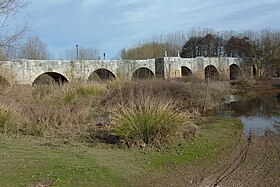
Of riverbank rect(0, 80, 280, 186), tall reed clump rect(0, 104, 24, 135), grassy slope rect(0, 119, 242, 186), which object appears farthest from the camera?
tall reed clump rect(0, 104, 24, 135)

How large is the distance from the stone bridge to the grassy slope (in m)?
11.3

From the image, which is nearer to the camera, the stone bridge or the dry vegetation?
the dry vegetation

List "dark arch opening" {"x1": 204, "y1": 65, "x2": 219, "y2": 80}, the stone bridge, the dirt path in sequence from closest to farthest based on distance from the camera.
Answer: the dirt path, "dark arch opening" {"x1": 204, "y1": 65, "x2": 219, "y2": 80}, the stone bridge

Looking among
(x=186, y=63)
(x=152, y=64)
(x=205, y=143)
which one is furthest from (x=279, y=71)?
(x=205, y=143)

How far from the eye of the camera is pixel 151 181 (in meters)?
6.39

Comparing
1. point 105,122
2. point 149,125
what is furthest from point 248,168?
point 105,122

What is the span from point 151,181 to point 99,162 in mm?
1146

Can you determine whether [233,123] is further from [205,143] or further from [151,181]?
[151,181]

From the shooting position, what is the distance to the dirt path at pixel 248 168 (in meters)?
6.70

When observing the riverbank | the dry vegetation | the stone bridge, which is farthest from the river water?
the stone bridge

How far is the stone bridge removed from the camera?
2608 centimetres

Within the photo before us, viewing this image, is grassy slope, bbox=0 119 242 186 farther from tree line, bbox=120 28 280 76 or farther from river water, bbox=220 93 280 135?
tree line, bbox=120 28 280 76

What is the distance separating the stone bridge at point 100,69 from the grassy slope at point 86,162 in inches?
446

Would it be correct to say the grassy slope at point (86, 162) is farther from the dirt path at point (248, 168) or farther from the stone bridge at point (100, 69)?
the stone bridge at point (100, 69)
